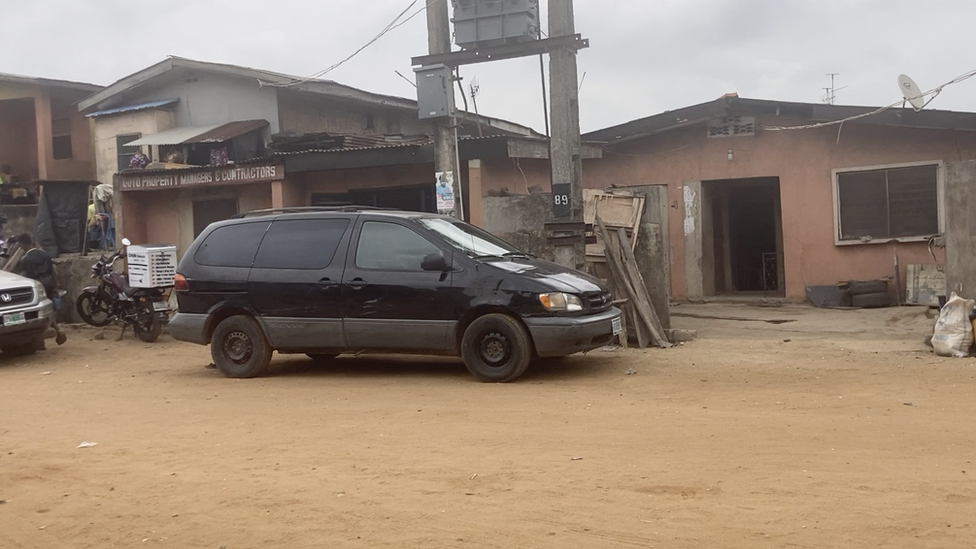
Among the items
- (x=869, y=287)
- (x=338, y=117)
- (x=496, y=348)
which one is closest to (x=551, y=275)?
(x=496, y=348)

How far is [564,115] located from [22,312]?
7.15m

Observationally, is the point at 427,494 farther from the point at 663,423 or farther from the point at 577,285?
the point at 577,285

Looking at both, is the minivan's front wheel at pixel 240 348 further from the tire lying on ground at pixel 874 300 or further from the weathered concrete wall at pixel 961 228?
the tire lying on ground at pixel 874 300

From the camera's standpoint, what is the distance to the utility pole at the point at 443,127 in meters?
12.5

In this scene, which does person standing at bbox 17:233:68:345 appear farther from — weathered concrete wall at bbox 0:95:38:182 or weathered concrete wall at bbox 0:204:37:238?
weathered concrete wall at bbox 0:95:38:182

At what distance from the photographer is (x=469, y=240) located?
31.4 feet

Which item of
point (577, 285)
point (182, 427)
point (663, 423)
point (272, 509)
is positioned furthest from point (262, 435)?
point (577, 285)

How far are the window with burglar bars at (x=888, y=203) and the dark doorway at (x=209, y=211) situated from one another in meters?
11.8

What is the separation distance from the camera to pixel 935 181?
51.6 ft

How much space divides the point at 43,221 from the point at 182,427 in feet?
42.7

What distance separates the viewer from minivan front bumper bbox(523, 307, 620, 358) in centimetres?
862

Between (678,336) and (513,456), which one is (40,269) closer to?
(678,336)

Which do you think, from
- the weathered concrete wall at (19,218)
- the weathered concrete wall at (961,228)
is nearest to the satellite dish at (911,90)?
the weathered concrete wall at (961,228)

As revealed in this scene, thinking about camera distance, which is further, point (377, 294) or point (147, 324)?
point (147, 324)
